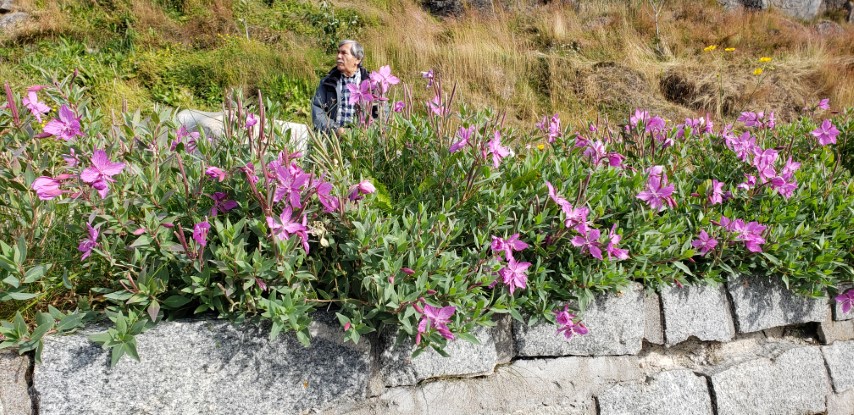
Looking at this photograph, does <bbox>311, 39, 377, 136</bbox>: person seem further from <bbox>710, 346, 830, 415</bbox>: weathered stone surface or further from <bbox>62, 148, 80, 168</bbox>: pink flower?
<bbox>710, 346, 830, 415</bbox>: weathered stone surface

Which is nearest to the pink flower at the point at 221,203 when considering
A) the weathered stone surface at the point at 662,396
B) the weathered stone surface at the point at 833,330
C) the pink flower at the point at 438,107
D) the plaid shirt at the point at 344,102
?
the pink flower at the point at 438,107

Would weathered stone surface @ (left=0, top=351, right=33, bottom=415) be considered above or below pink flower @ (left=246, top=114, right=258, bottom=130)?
below

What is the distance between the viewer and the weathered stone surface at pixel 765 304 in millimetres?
2561

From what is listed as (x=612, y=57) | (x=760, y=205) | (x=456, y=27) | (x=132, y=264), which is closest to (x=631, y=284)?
(x=760, y=205)

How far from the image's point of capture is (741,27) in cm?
1020

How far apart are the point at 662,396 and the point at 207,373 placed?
186cm

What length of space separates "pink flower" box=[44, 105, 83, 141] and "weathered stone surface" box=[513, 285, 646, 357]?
1586 mm

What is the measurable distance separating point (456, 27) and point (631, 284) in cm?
718

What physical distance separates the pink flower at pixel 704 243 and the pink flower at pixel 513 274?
893 millimetres

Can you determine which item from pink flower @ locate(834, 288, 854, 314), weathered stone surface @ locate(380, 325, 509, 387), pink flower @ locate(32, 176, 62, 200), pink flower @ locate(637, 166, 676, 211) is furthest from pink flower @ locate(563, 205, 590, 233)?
pink flower @ locate(834, 288, 854, 314)

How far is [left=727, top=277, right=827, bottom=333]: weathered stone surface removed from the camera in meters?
2.56

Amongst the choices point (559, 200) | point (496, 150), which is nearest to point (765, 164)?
point (559, 200)

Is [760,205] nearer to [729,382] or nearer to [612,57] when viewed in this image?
[729,382]

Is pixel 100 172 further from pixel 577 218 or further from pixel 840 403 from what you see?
pixel 840 403
